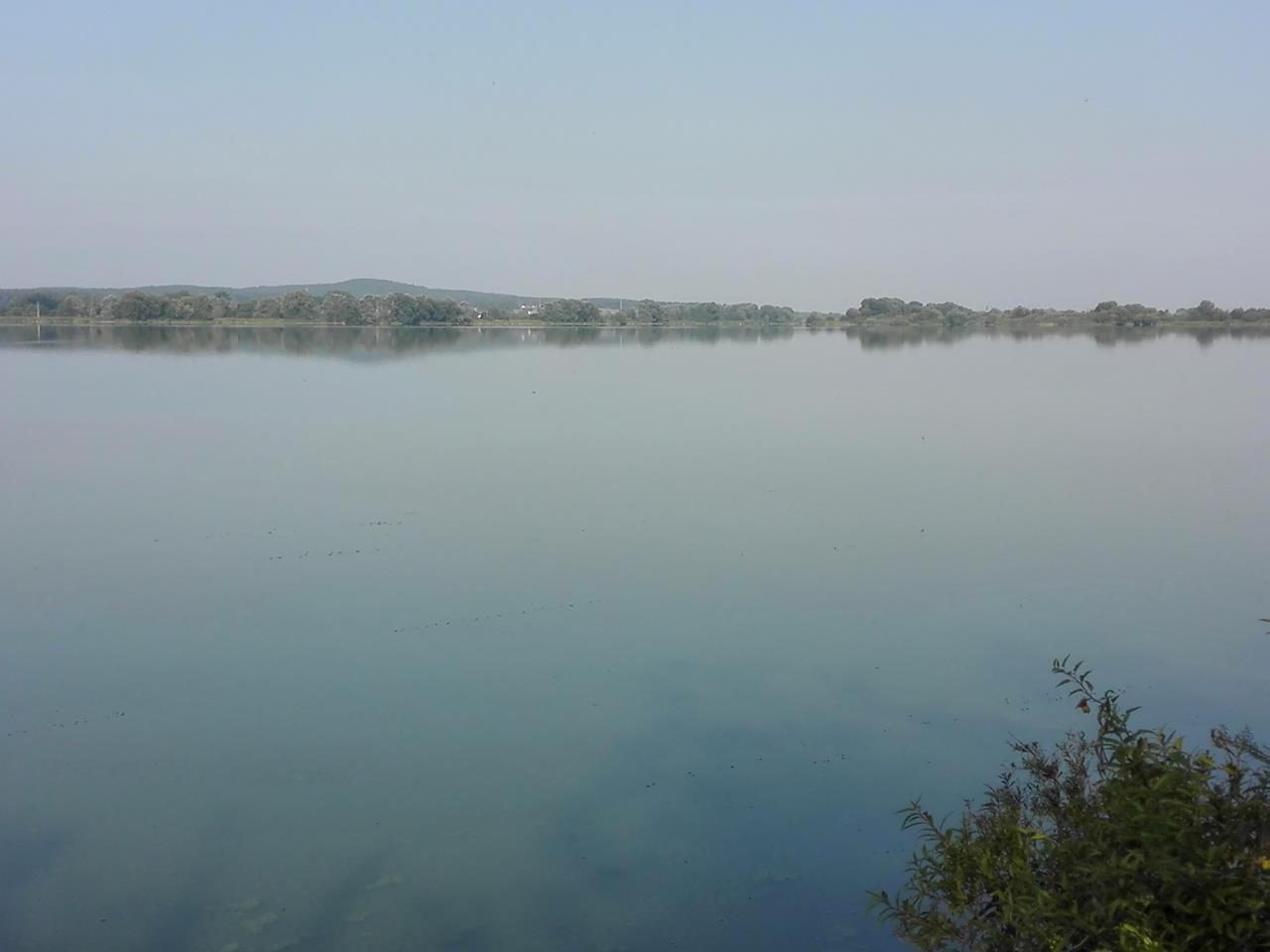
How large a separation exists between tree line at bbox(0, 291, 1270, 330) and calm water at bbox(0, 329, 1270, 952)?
48.4 m

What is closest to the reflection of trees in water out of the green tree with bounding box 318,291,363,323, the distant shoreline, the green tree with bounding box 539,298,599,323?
the distant shoreline

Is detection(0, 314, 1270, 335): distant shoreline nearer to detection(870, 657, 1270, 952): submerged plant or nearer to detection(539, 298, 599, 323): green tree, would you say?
detection(539, 298, 599, 323): green tree

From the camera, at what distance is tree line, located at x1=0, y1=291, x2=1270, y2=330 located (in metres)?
57.9

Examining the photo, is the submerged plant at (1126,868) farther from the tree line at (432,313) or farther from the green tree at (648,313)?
the green tree at (648,313)

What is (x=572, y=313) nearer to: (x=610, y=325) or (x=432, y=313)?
(x=610, y=325)

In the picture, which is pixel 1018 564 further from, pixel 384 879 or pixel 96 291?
pixel 96 291

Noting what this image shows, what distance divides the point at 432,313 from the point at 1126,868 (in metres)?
65.4

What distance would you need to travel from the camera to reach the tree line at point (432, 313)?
5791cm

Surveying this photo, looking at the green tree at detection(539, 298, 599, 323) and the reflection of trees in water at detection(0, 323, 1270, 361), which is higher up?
the green tree at detection(539, 298, 599, 323)

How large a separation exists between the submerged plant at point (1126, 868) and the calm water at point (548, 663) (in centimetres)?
149

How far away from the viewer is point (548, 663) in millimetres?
5859

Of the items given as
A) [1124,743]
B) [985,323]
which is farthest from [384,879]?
[985,323]

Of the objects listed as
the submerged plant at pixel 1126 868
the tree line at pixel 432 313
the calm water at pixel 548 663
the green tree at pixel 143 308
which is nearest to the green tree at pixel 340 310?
the tree line at pixel 432 313

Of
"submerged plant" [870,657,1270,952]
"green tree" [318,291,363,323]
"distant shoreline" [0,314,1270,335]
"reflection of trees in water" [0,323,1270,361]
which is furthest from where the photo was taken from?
"green tree" [318,291,363,323]
